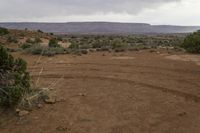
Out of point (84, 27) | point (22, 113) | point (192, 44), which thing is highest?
point (192, 44)

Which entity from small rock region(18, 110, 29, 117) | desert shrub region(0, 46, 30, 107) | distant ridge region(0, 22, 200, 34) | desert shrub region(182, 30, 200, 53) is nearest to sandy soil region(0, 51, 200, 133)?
small rock region(18, 110, 29, 117)

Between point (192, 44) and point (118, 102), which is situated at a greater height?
point (192, 44)

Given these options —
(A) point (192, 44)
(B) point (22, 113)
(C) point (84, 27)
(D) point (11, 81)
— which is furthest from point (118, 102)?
(C) point (84, 27)

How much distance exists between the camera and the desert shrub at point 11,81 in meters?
8.50

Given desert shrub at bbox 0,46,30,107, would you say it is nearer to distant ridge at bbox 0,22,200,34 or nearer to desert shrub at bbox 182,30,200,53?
desert shrub at bbox 182,30,200,53

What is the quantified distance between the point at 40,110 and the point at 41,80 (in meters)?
3.82

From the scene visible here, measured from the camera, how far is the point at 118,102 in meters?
9.27

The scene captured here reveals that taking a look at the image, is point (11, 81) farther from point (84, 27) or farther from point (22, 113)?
point (84, 27)

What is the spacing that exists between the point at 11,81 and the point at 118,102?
3.12 meters

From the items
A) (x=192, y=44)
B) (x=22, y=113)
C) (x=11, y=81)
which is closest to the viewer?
(x=22, y=113)

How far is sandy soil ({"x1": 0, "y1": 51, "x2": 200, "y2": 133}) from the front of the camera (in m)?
7.46

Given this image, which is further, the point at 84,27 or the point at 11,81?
the point at 84,27

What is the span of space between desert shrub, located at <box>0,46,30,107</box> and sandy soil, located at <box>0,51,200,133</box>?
67 centimetres

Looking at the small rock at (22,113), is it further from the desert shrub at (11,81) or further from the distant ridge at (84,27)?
the distant ridge at (84,27)
